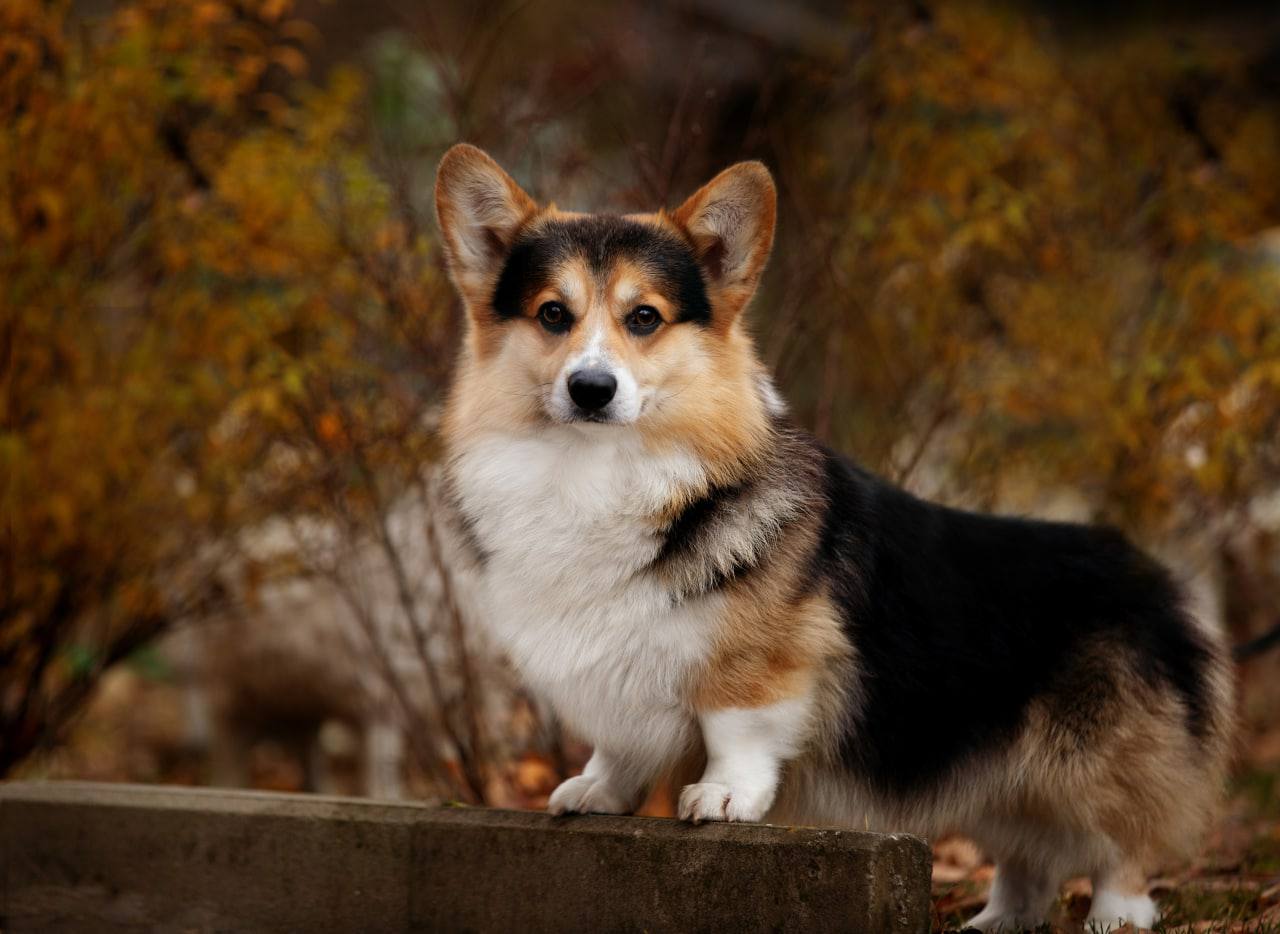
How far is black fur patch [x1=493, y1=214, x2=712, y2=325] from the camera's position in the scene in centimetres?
336

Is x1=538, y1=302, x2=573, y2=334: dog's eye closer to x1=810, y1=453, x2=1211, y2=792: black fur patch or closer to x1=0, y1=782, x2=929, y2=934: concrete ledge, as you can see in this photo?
x1=810, y1=453, x2=1211, y2=792: black fur patch

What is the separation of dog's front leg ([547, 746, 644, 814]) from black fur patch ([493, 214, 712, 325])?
118 centimetres

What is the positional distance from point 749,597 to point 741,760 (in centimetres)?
39

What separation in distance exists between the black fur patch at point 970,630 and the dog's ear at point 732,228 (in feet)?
1.70

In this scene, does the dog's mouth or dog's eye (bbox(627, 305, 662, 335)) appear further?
dog's eye (bbox(627, 305, 662, 335))

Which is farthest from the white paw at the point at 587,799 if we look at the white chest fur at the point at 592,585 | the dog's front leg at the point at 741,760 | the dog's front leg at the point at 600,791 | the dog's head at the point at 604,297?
the dog's head at the point at 604,297

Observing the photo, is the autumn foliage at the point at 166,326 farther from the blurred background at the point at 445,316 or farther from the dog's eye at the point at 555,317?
the dog's eye at the point at 555,317

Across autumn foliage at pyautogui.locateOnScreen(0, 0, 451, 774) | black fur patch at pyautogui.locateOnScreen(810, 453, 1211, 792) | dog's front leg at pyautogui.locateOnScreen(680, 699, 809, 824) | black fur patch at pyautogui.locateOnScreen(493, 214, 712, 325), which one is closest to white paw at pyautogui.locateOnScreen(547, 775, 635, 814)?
dog's front leg at pyautogui.locateOnScreen(680, 699, 809, 824)

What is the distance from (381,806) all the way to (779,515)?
136cm

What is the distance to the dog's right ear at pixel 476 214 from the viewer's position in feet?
11.4

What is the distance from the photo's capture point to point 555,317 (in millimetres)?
3363

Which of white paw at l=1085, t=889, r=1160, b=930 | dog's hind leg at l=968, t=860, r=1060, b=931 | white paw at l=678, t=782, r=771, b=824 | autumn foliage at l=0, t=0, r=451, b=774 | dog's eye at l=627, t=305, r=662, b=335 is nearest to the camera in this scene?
white paw at l=678, t=782, r=771, b=824

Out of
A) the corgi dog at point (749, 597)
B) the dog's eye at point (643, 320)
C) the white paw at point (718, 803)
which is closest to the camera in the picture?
the white paw at point (718, 803)

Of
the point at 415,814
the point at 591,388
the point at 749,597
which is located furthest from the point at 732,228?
the point at 415,814
